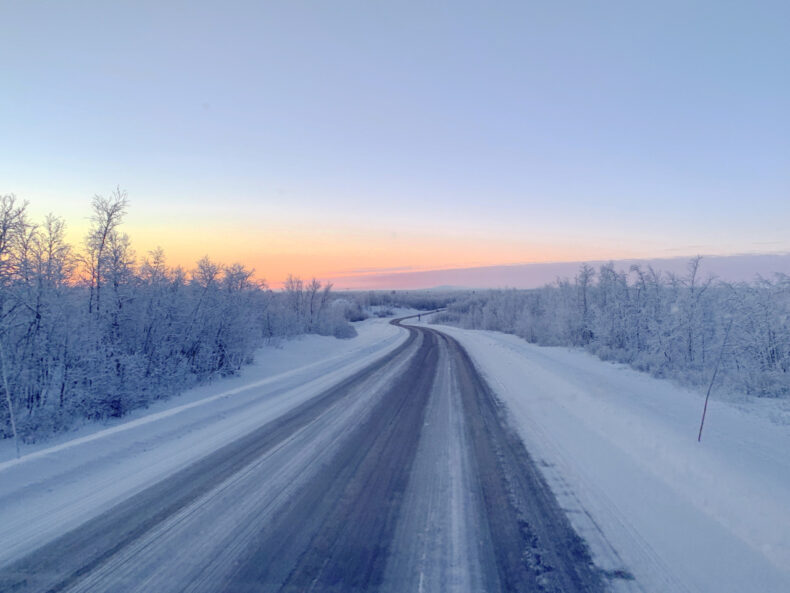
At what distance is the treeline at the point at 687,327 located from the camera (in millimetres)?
15781

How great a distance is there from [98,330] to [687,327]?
2420 cm

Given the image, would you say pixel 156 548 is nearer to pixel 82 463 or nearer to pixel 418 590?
pixel 418 590

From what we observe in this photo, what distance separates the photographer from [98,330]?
39.0 feet

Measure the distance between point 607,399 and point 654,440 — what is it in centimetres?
351

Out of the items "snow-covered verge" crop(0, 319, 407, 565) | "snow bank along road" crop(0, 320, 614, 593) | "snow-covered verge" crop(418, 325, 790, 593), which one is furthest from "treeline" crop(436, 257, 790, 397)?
"snow-covered verge" crop(0, 319, 407, 565)

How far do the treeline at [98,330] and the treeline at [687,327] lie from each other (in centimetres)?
1524

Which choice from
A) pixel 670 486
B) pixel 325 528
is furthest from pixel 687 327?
pixel 325 528

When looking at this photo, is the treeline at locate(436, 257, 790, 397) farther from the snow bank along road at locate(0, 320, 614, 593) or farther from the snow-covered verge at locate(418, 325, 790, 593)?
→ the snow bank along road at locate(0, 320, 614, 593)

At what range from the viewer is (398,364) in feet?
65.6

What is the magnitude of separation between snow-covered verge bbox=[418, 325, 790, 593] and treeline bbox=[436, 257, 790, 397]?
2.64 m

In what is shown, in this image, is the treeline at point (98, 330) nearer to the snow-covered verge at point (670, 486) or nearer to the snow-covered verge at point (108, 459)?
the snow-covered verge at point (108, 459)

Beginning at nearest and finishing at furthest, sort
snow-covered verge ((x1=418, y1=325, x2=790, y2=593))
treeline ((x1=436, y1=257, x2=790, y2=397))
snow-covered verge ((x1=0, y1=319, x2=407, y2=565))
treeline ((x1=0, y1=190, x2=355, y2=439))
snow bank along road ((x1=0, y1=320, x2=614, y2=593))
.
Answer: snow bank along road ((x1=0, y1=320, x2=614, y2=593)) → snow-covered verge ((x1=418, y1=325, x2=790, y2=593)) → snow-covered verge ((x1=0, y1=319, x2=407, y2=565)) → treeline ((x1=0, y1=190, x2=355, y2=439)) → treeline ((x1=436, y1=257, x2=790, y2=397))

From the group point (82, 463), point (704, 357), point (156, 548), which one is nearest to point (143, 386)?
point (82, 463)

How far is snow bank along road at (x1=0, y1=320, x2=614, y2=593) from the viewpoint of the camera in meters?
3.76
